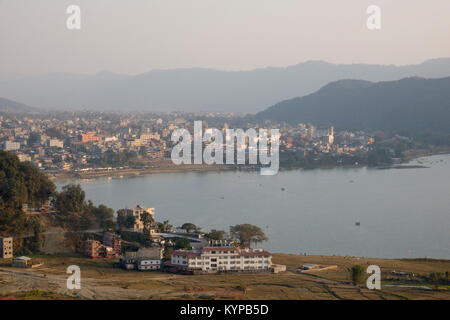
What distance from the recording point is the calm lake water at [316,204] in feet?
24.1

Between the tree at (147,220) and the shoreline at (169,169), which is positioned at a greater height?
the shoreline at (169,169)

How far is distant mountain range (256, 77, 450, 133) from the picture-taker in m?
23.6

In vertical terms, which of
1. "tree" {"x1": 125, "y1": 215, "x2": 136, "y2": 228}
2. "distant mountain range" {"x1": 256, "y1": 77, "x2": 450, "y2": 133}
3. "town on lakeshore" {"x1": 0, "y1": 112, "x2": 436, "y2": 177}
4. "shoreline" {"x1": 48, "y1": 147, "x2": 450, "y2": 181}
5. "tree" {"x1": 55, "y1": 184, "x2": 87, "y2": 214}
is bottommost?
→ "tree" {"x1": 125, "y1": 215, "x2": 136, "y2": 228}

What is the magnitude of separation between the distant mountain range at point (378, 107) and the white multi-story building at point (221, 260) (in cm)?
1761

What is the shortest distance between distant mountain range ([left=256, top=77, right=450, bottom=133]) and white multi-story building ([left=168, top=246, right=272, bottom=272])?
1761 centimetres

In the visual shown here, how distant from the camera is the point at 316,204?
9906mm

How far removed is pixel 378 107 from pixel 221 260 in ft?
75.0

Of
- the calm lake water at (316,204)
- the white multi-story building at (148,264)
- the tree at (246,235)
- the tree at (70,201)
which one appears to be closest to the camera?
the white multi-story building at (148,264)

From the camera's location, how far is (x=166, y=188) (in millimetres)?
11578

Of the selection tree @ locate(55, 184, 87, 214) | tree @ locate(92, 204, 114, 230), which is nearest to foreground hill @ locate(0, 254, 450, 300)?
tree @ locate(92, 204, 114, 230)

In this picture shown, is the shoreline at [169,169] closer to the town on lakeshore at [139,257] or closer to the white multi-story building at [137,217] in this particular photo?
the town on lakeshore at [139,257]

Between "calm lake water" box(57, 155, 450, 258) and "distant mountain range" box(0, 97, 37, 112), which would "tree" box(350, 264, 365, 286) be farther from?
"distant mountain range" box(0, 97, 37, 112)

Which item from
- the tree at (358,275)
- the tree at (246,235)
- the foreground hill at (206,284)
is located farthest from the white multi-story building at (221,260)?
the tree at (246,235)
